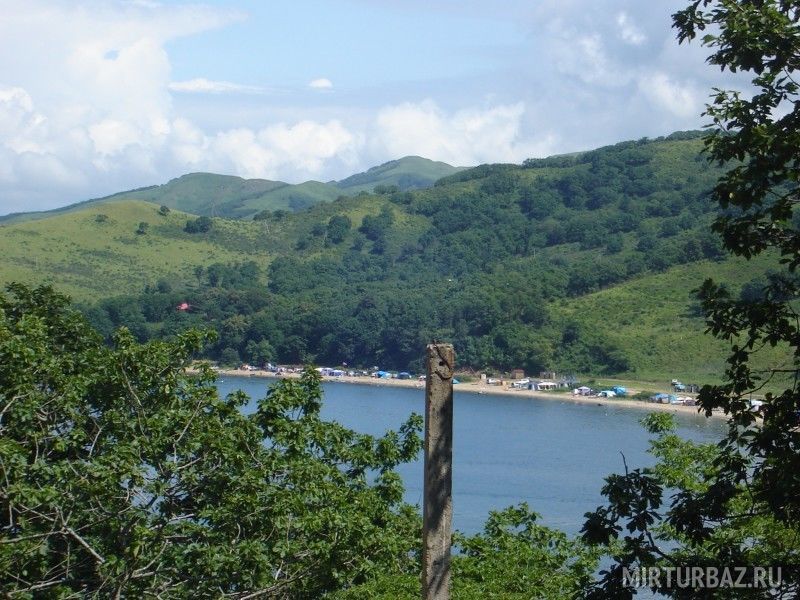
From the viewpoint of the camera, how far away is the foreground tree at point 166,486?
410 inches

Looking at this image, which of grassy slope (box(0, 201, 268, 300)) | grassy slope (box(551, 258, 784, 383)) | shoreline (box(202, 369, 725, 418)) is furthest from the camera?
grassy slope (box(0, 201, 268, 300))

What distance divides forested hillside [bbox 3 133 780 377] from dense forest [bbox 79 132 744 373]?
0.71 ft

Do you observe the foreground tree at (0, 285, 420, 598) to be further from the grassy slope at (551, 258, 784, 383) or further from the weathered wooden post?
the grassy slope at (551, 258, 784, 383)

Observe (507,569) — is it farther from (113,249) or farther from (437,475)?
(113,249)

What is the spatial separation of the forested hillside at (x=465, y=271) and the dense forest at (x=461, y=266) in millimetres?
218

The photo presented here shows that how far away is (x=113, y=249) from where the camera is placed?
116 m

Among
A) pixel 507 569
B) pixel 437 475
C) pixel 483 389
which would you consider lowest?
pixel 483 389

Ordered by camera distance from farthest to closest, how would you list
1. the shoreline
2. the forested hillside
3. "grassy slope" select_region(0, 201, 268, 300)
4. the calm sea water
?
"grassy slope" select_region(0, 201, 268, 300)
the forested hillside
the shoreline
the calm sea water

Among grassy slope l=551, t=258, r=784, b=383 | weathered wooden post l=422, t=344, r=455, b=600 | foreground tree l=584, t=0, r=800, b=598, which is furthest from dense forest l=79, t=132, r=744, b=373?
weathered wooden post l=422, t=344, r=455, b=600

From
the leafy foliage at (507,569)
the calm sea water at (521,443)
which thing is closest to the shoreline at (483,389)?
the calm sea water at (521,443)

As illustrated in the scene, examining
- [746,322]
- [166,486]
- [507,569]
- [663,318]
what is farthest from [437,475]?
[663,318]

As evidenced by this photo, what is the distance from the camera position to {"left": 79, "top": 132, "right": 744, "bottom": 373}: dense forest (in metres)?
91.3

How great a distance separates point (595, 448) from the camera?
58969 millimetres

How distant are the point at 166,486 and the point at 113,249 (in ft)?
356
